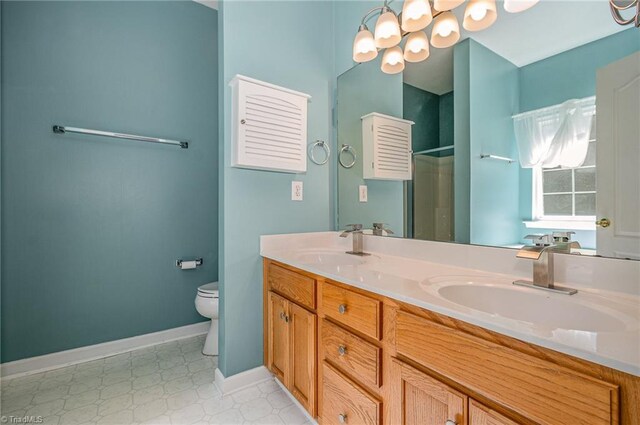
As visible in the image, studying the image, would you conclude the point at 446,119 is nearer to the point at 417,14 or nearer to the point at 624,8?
the point at 417,14

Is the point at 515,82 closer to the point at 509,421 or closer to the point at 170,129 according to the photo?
the point at 509,421

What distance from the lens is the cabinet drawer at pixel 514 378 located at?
0.50 meters

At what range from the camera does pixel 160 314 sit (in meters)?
2.25

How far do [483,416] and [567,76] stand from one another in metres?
1.04

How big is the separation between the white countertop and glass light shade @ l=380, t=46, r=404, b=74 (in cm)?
88

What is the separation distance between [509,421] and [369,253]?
102cm

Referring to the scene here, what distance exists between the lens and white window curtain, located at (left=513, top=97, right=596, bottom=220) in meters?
0.92

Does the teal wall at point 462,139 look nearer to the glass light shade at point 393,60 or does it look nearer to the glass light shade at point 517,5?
the glass light shade at point 517,5

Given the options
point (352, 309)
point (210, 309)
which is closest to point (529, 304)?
point (352, 309)

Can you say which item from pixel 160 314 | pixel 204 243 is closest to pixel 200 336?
pixel 160 314

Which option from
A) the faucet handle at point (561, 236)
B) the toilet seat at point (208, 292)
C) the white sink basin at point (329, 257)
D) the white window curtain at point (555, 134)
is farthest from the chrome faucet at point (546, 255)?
the toilet seat at point (208, 292)

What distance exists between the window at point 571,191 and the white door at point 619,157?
17 millimetres

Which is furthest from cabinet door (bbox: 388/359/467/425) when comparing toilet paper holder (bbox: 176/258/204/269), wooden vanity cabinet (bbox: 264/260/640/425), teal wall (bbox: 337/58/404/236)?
toilet paper holder (bbox: 176/258/204/269)

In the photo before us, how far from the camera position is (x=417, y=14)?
50.0 inches
